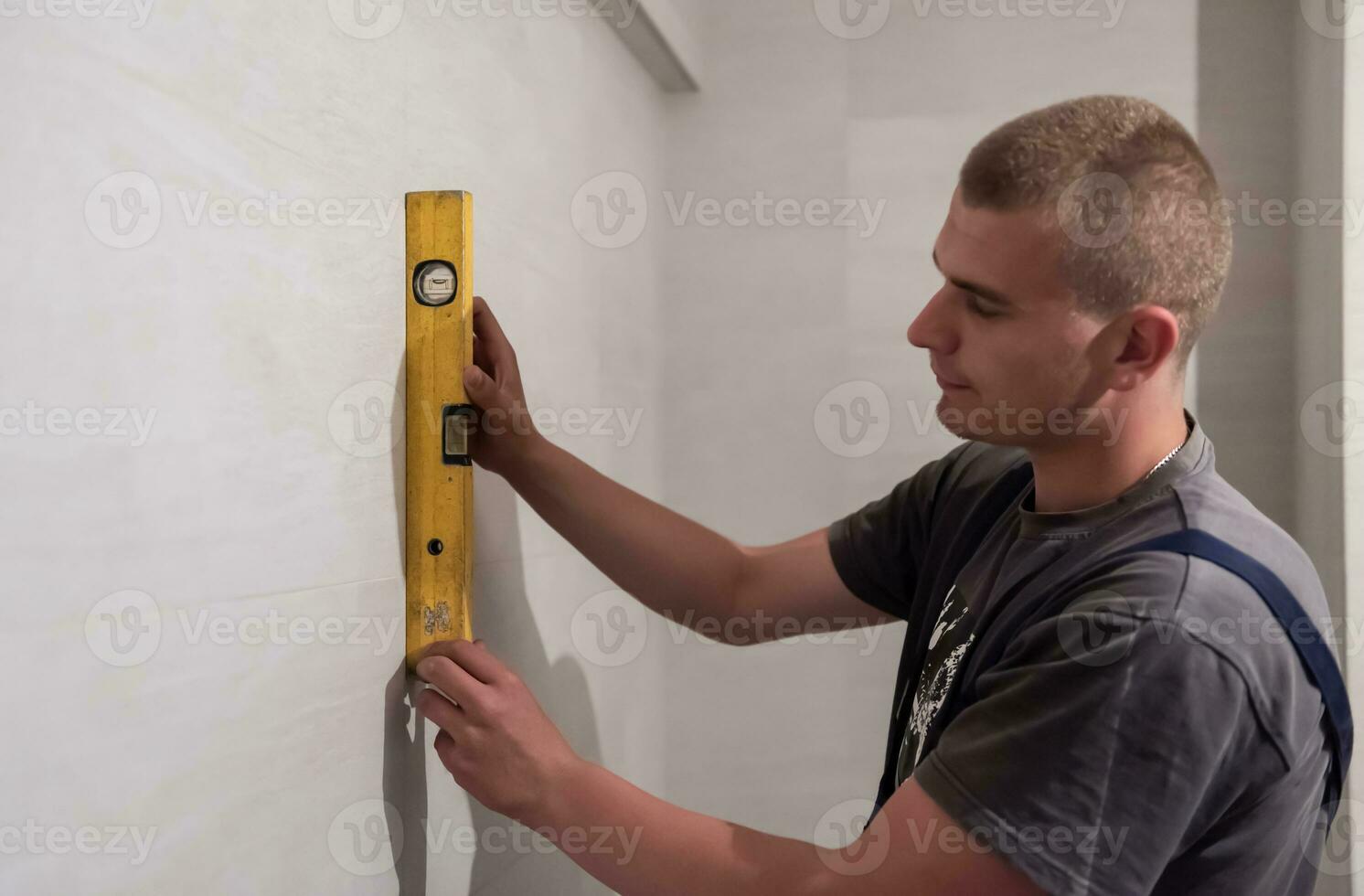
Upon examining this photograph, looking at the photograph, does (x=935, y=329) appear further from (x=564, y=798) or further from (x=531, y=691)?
(x=531, y=691)

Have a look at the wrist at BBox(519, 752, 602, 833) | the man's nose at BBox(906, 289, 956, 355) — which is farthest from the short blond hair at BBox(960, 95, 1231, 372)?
the wrist at BBox(519, 752, 602, 833)

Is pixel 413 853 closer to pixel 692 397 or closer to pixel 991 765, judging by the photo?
pixel 991 765

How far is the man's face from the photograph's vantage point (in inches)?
32.6

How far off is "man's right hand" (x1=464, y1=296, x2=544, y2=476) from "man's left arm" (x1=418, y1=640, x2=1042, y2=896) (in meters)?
0.25

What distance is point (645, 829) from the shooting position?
0.80m

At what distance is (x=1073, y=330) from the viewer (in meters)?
0.83

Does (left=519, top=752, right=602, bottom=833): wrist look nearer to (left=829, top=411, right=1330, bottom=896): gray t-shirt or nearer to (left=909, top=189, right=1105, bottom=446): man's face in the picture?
(left=829, top=411, right=1330, bottom=896): gray t-shirt

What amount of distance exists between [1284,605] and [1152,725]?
0.50 feet

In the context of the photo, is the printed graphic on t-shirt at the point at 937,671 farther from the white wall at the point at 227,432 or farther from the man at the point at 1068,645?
the white wall at the point at 227,432

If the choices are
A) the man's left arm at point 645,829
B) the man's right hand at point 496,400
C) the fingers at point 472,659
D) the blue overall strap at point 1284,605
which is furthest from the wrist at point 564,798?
the blue overall strap at point 1284,605

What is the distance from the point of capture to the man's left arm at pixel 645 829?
71 cm

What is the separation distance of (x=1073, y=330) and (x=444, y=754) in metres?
0.64

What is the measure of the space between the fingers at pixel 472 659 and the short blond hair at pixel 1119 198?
22.6 inches

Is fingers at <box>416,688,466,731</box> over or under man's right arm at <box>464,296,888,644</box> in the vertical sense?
under
